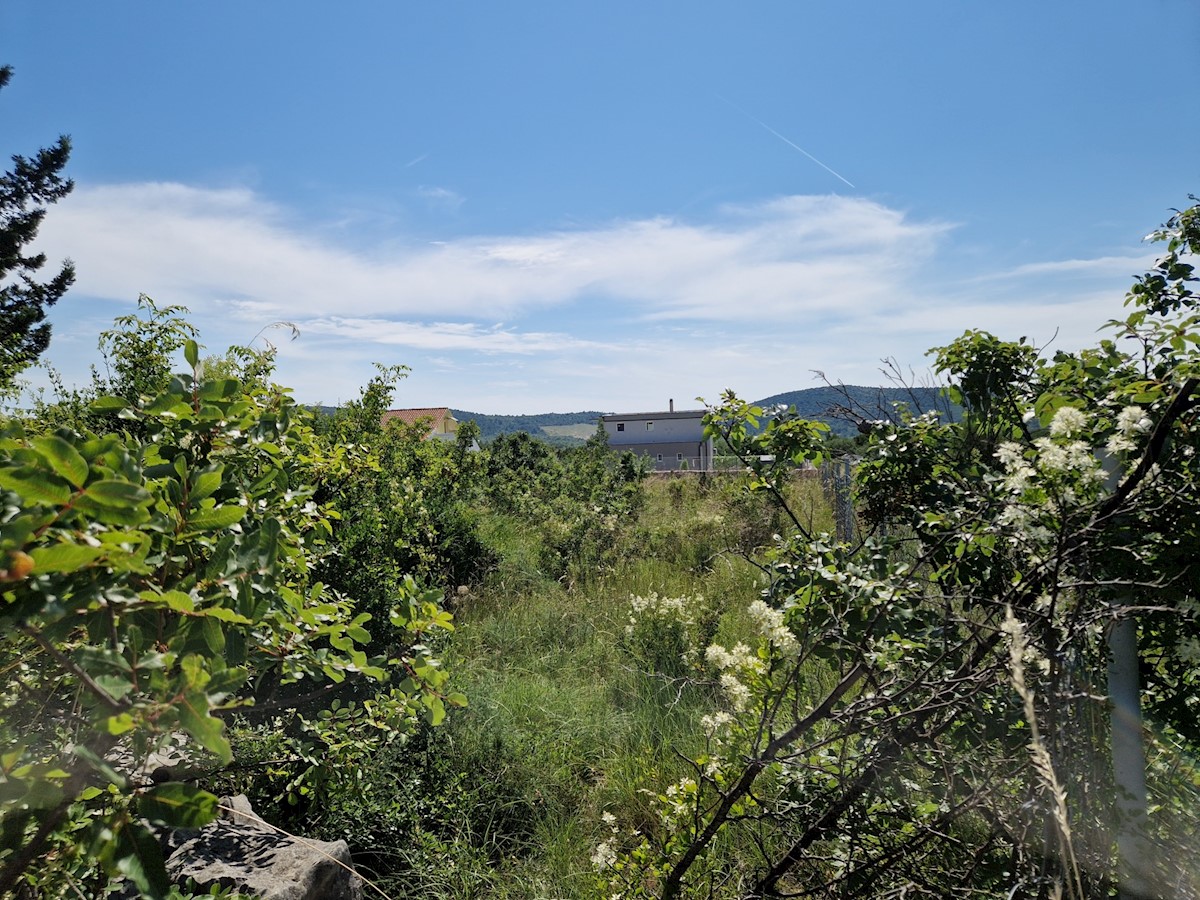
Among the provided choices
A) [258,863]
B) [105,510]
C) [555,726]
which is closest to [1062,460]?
[105,510]

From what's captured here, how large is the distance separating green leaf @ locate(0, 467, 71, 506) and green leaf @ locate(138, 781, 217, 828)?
1.33 feet

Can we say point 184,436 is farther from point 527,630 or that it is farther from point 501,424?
point 501,424

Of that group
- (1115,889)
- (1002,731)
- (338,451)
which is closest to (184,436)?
(338,451)

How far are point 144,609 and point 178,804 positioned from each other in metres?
0.29

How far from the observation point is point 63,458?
2.72 ft

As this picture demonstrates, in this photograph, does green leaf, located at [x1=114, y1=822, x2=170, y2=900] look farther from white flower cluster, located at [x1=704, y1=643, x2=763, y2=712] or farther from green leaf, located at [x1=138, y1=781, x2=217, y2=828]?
white flower cluster, located at [x1=704, y1=643, x2=763, y2=712]

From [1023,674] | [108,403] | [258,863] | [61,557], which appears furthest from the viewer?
[258,863]

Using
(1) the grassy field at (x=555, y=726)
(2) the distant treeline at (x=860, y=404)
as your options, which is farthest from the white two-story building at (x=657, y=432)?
(2) the distant treeline at (x=860, y=404)

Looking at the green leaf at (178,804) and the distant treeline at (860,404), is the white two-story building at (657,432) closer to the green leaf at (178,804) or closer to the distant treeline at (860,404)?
the distant treeline at (860,404)

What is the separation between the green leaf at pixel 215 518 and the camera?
42.5 inches

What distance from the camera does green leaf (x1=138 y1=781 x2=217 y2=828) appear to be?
92 cm

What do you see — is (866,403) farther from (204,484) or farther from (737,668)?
(204,484)

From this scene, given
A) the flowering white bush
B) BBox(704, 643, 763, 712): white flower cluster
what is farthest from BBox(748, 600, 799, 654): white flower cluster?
the flowering white bush

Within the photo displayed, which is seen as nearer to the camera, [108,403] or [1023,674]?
[108,403]
